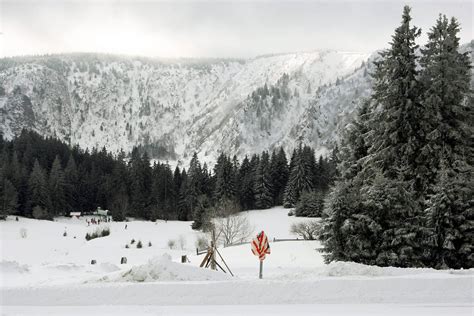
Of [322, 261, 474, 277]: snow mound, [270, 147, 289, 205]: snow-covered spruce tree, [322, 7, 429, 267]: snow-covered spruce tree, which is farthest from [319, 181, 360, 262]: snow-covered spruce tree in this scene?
[270, 147, 289, 205]: snow-covered spruce tree

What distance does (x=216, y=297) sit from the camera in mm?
11359

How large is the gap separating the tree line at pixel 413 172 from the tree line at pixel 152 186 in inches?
2005

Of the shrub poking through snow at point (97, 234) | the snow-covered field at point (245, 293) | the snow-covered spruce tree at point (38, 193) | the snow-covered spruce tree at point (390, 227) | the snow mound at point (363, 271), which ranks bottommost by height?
the shrub poking through snow at point (97, 234)

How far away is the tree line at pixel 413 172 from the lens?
19.6 meters

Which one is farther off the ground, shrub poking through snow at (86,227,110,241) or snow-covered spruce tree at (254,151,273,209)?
snow-covered spruce tree at (254,151,273,209)

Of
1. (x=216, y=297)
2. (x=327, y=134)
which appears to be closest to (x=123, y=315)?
(x=216, y=297)

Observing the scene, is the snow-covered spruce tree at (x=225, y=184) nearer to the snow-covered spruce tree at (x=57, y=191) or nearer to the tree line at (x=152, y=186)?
the tree line at (x=152, y=186)

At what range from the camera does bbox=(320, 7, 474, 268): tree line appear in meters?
19.6

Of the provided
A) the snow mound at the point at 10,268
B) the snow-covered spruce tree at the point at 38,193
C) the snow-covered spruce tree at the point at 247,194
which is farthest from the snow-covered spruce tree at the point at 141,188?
the snow mound at the point at 10,268

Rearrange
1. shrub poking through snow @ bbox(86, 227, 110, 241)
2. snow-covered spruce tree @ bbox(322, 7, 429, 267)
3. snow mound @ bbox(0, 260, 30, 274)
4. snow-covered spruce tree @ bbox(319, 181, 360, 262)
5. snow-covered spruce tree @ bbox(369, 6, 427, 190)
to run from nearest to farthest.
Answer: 1. snow mound @ bbox(0, 260, 30, 274)
2. snow-covered spruce tree @ bbox(322, 7, 429, 267)
3. snow-covered spruce tree @ bbox(319, 181, 360, 262)
4. snow-covered spruce tree @ bbox(369, 6, 427, 190)
5. shrub poking through snow @ bbox(86, 227, 110, 241)

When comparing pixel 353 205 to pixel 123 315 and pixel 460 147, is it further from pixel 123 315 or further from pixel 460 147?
pixel 123 315

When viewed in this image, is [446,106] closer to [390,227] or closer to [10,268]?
[390,227]

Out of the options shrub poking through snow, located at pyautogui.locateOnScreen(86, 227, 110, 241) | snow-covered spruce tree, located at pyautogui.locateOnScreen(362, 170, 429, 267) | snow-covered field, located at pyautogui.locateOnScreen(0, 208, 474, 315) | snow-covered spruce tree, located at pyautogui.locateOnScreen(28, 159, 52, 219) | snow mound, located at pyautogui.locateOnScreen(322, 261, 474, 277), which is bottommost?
shrub poking through snow, located at pyautogui.locateOnScreen(86, 227, 110, 241)

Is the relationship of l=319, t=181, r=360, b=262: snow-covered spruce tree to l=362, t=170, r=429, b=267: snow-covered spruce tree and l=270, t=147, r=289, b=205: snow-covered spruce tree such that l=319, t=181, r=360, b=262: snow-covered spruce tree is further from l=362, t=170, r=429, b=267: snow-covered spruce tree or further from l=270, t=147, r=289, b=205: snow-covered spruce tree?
l=270, t=147, r=289, b=205: snow-covered spruce tree
